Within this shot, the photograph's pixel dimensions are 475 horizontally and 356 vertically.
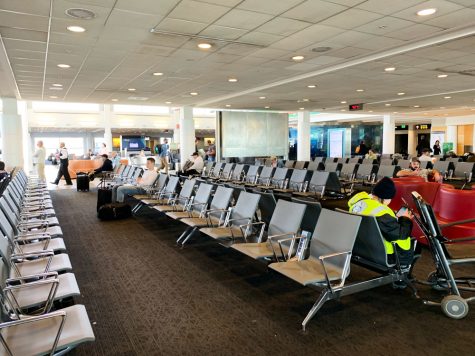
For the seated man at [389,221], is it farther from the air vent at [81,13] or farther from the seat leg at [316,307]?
the air vent at [81,13]

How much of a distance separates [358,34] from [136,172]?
19.8ft

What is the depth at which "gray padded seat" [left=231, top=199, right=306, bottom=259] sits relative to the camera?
3797mm

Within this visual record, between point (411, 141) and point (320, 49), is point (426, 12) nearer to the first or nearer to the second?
point (320, 49)

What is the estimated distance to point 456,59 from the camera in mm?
7141

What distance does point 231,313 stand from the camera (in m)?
3.33

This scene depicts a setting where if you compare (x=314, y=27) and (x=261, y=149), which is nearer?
(x=314, y=27)

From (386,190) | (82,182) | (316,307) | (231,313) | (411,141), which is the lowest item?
(231,313)

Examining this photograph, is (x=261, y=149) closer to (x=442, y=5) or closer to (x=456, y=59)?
(x=456, y=59)

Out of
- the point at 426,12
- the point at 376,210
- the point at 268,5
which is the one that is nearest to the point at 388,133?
the point at 426,12

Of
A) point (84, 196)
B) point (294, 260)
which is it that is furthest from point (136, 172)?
point (294, 260)

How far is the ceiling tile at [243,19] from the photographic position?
4645 millimetres

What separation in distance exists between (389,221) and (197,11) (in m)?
3.30

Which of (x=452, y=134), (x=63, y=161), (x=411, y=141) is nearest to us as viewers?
(x=63, y=161)

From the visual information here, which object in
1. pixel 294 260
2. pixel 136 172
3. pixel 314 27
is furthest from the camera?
pixel 136 172
